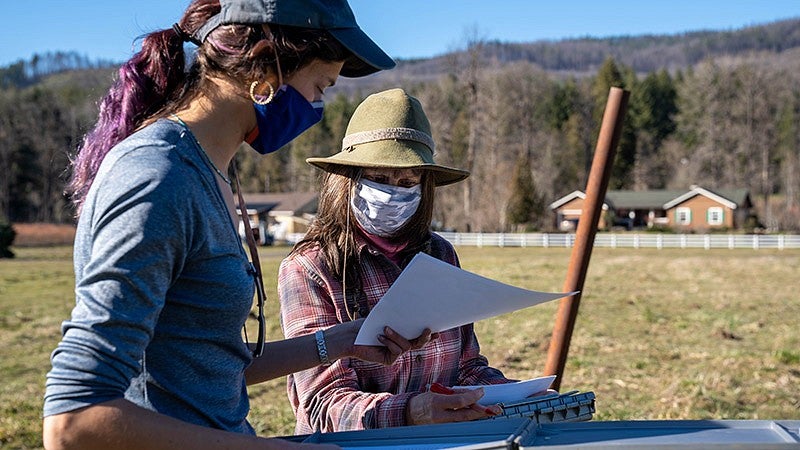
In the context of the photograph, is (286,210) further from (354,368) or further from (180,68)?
(180,68)

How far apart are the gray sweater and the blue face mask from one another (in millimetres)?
212

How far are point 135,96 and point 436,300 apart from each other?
0.89 metres

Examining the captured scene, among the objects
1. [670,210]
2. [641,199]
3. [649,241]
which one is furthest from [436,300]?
[641,199]

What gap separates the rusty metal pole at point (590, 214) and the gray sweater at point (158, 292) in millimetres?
2371

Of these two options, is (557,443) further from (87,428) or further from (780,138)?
(780,138)

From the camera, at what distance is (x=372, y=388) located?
279 cm

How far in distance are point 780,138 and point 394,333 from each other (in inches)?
2875

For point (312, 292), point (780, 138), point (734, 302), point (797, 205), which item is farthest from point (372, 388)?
point (780, 138)

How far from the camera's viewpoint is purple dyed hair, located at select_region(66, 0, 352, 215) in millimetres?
1561

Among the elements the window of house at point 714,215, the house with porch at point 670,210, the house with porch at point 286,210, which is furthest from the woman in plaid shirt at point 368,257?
the house with porch at point 286,210

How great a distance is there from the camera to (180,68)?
5.44ft

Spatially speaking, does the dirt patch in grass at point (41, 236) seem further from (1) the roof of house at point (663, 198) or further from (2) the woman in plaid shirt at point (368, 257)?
(2) the woman in plaid shirt at point (368, 257)

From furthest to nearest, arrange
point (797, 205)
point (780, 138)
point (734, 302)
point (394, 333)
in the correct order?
1. point (780, 138)
2. point (797, 205)
3. point (734, 302)
4. point (394, 333)

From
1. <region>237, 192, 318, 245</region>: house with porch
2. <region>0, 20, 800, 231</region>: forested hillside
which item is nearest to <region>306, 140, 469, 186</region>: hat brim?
<region>0, 20, 800, 231</region>: forested hillside
